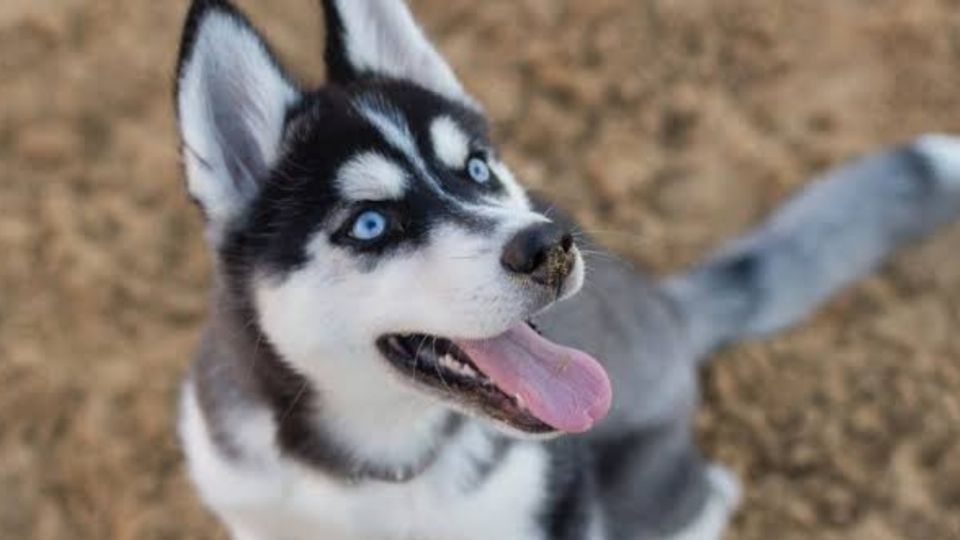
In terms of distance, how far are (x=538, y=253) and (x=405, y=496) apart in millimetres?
661

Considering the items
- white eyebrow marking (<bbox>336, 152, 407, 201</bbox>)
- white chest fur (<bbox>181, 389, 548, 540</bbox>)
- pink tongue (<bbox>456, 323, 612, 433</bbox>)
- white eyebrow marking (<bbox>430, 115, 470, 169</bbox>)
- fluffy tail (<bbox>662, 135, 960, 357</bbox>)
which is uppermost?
white eyebrow marking (<bbox>336, 152, 407, 201</bbox>)

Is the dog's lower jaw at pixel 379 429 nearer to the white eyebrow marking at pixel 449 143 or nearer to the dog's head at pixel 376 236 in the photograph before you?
the dog's head at pixel 376 236

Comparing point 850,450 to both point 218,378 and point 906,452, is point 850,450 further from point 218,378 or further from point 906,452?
point 218,378

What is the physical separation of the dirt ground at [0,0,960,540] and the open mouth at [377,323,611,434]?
0.93 m

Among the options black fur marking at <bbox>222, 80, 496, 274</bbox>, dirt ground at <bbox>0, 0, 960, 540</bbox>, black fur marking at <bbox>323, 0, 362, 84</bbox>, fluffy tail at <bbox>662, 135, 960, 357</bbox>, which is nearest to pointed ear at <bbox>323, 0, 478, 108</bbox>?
black fur marking at <bbox>323, 0, 362, 84</bbox>

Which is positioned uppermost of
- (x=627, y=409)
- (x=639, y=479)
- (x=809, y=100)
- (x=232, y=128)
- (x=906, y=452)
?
(x=232, y=128)

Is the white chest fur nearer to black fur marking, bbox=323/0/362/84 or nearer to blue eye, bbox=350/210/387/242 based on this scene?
blue eye, bbox=350/210/387/242

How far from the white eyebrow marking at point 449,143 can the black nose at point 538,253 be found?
0.32 meters

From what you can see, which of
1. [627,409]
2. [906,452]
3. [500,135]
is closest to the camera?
[627,409]

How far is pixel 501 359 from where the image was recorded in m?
2.37

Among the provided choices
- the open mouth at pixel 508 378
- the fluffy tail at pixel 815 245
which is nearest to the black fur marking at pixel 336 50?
the open mouth at pixel 508 378

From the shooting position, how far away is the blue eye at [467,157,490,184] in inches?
97.8

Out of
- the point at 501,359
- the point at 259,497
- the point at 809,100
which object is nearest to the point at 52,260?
the point at 259,497

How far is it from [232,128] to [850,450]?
6.63 feet
